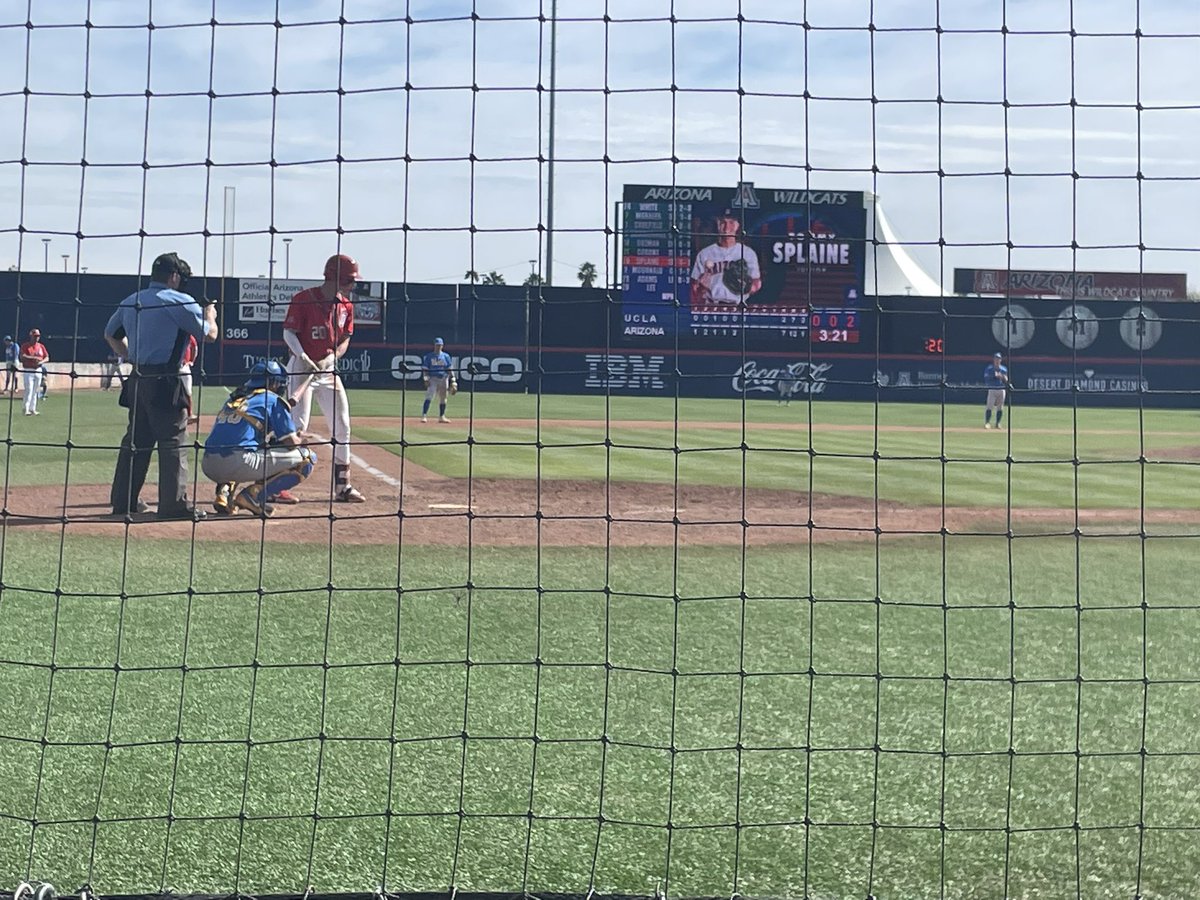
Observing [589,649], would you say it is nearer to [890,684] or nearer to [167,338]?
[890,684]

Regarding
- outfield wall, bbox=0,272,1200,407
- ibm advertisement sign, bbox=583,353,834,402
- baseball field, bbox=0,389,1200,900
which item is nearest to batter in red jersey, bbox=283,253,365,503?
baseball field, bbox=0,389,1200,900

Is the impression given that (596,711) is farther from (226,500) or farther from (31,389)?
(31,389)

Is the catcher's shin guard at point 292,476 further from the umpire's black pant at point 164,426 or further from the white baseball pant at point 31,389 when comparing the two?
the white baseball pant at point 31,389

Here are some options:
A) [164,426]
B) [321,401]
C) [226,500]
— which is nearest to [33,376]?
[321,401]

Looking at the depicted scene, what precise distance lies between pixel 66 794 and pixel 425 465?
35.3ft

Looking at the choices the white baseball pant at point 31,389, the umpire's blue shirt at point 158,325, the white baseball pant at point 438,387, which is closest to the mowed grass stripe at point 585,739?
the umpire's blue shirt at point 158,325

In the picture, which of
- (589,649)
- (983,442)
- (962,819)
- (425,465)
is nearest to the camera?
(962,819)

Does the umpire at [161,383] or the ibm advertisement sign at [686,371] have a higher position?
the ibm advertisement sign at [686,371]

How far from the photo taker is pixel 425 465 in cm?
1444

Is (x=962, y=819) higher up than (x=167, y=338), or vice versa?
(x=167, y=338)

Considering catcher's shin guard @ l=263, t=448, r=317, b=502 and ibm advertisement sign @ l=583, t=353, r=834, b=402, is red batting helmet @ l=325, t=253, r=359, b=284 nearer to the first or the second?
catcher's shin guard @ l=263, t=448, r=317, b=502

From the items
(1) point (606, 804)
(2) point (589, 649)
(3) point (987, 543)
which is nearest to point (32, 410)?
(3) point (987, 543)

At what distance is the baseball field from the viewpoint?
337cm

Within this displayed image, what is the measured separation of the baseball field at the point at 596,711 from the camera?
132 inches
